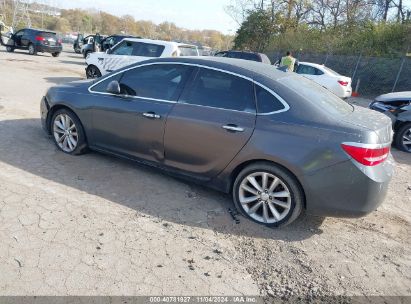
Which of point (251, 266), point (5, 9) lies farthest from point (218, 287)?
point (5, 9)

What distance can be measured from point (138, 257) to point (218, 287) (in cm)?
74

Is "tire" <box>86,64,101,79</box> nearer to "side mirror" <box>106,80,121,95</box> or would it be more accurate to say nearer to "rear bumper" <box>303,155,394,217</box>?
"side mirror" <box>106,80,121,95</box>

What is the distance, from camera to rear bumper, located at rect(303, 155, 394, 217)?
329 centimetres

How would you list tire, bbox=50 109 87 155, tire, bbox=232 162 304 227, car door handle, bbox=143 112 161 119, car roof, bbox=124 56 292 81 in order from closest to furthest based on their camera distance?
tire, bbox=232 162 304 227 → car roof, bbox=124 56 292 81 → car door handle, bbox=143 112 161 119 → tire, bbox=50 109 87 155

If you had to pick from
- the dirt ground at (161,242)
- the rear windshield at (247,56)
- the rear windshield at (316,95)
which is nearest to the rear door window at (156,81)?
the dirt ground at (161,242)

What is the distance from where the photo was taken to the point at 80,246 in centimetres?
308

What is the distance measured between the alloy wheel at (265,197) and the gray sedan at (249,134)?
0.03ft

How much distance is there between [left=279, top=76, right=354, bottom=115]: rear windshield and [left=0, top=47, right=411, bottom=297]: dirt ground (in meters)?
1.26

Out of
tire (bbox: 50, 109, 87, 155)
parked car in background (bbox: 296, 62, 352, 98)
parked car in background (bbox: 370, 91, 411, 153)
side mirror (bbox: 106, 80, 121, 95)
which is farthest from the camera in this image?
parked car in background (bbox: 296, 62, 352, 98)

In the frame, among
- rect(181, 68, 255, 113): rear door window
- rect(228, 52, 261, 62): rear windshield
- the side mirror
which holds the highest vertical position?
rect(228, 52, 261, 62): rear windshield

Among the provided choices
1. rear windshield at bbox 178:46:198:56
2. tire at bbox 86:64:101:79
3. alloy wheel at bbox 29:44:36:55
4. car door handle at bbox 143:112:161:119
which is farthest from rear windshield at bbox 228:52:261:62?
alloy wheel at bbox 29:44:36:55

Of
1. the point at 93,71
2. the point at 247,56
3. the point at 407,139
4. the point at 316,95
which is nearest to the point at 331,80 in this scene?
the point at 247,56

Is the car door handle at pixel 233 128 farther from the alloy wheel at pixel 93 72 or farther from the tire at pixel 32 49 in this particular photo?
the tire at pixel 32 49

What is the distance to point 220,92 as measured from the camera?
3.94 metres
